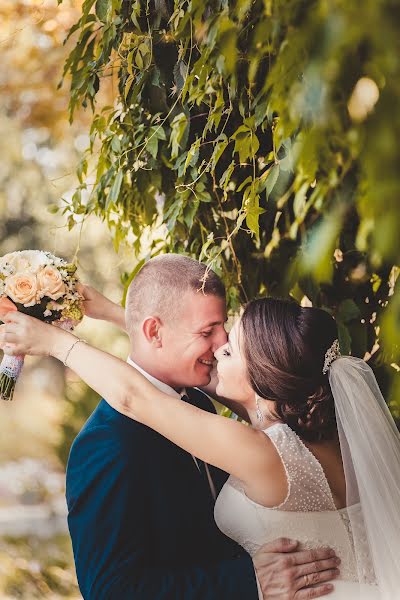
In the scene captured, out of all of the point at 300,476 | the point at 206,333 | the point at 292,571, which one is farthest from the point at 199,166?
the point at 292,571

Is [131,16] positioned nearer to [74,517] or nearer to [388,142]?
→ [74,517]

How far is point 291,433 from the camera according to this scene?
2004 millimetres

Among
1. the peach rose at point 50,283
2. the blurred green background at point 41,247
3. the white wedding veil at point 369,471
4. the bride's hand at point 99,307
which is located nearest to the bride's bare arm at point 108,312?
the bride's hand at point 99,307

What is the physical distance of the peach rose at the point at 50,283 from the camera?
207 cm

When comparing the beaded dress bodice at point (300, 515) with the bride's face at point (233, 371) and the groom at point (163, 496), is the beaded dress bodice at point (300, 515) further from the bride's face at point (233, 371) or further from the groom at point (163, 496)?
the bride's face at point (233, 371)

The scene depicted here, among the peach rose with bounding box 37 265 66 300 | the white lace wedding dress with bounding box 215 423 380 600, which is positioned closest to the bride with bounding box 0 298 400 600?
the white lace wedding dress with bounding box 215 423 380 600

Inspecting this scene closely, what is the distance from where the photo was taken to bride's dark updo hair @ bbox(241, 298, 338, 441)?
Result: 2.01 meters

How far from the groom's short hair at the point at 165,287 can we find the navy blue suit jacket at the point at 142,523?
0.96 feet

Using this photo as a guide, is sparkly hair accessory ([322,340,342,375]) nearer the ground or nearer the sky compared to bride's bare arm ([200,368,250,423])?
nearer the sky

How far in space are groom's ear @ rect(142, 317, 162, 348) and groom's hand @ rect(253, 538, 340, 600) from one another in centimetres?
61

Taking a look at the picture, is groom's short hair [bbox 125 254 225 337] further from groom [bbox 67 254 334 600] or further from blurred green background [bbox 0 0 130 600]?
blurred green background [bbox 0 0 130 600]

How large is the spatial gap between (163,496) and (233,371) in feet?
1.24

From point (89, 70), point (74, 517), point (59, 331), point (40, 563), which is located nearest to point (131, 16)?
point (89, 70)

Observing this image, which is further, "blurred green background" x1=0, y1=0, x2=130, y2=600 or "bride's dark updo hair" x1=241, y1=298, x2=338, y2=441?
"blurred green background" x1=0, y1=0, x2=130, y2=600
